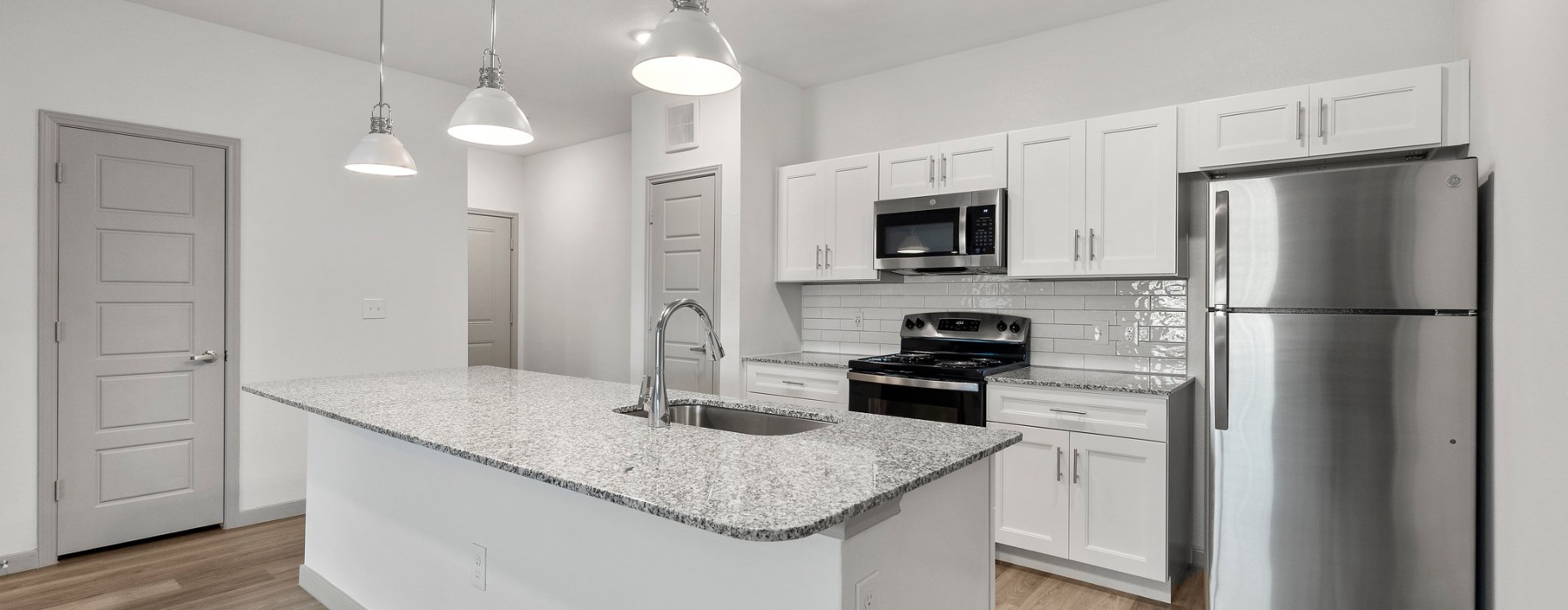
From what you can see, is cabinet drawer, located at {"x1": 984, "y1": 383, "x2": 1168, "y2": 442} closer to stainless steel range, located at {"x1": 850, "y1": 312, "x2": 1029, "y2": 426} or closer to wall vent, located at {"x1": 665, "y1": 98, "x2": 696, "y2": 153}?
stainless steel range, located at {"x1": 850, "y1": 312, "x2": 1029, "y2": 426}

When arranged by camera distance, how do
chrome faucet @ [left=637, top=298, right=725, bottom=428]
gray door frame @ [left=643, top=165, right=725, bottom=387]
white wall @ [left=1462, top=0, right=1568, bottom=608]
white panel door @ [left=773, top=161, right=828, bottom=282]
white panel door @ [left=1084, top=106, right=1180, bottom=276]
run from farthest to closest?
gray door frame @ [left=643, top=165, right=725, bottom=387]
white panel door @ [left=773, top=161, right=828, bottom=282]
white panel door @ [left=1084, top=106, right=1180, bottom=276]
chrome faucet @ [left=637, top=298, right=725, bottom=428]
white wall @ [left=1462, top=0, right=1568, bottom=608]

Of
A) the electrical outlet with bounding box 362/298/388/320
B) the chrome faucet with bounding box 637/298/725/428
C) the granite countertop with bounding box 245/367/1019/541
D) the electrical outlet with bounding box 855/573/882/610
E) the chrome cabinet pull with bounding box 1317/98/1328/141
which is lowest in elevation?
the electrical outlet with bounding box 855/573/882/610

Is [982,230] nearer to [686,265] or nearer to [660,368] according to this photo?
[686,265]

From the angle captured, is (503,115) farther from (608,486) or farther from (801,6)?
(801,6)

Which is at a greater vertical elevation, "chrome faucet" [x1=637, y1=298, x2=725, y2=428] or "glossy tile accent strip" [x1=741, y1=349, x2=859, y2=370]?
"chrome faucet" [x1=637, y1=298, x2=725, y2=428]

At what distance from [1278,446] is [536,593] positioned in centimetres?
232

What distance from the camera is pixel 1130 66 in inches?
133

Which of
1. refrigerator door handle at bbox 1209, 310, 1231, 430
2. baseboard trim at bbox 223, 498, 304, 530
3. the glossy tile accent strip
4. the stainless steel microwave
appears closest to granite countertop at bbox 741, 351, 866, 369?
the glossy tile accent strip

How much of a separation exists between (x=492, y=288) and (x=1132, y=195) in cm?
546

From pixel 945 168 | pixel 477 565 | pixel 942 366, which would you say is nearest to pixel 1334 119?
pixel 945 168

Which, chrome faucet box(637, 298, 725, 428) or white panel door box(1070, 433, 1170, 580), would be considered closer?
chrome faucet box(637, 298, 725, 428)

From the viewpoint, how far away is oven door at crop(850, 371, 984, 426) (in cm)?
318

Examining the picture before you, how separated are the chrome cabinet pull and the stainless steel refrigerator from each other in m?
0.45

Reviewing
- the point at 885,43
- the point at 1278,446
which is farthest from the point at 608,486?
the point at 885,43
